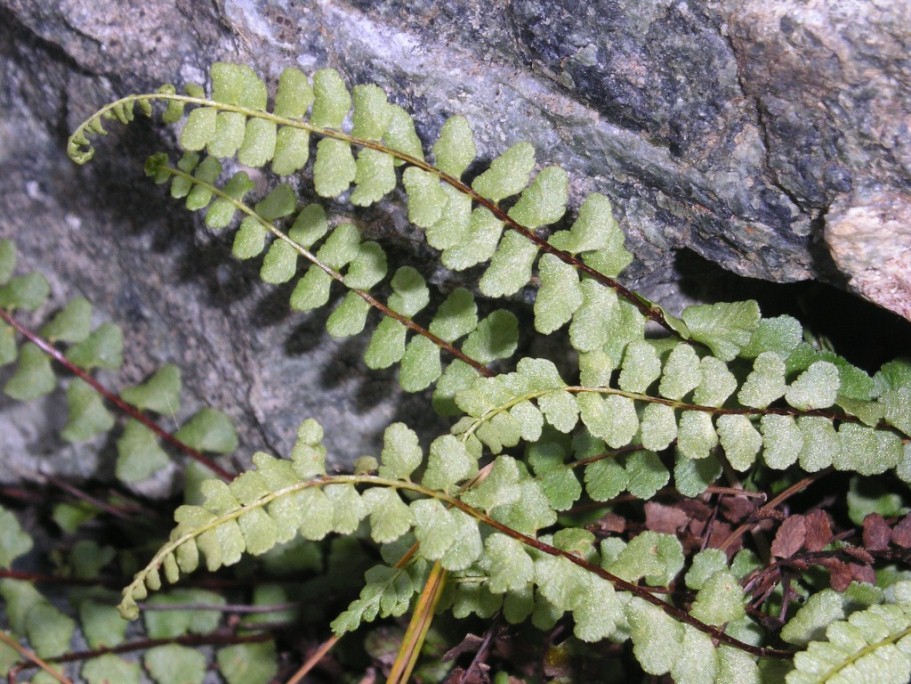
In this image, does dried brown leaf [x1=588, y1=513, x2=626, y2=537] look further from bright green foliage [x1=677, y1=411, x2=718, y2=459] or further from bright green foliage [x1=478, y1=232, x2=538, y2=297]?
bright green foliage [x1=478, y1=232, x2=538, y2=297]

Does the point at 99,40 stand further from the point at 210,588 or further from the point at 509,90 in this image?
the point at 210,588

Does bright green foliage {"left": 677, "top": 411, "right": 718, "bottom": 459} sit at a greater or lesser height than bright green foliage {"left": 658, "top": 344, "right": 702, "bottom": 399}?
lesser

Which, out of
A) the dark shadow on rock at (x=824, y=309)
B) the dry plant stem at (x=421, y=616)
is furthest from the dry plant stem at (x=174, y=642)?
the dark shadow on rock at (x=824, y=309)

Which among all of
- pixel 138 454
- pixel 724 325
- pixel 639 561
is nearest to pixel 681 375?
pixel 724 325

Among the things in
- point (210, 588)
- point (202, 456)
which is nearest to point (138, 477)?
point (202, 456)

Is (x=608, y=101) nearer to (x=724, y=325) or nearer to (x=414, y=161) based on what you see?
(x=414, y=161)

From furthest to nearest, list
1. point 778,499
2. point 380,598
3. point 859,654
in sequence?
point 778,499
point 380,598
point 859,654

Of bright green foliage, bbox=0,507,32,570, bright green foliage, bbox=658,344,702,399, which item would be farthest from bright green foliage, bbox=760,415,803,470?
bright green foliage, bbox=0,507,32,570
